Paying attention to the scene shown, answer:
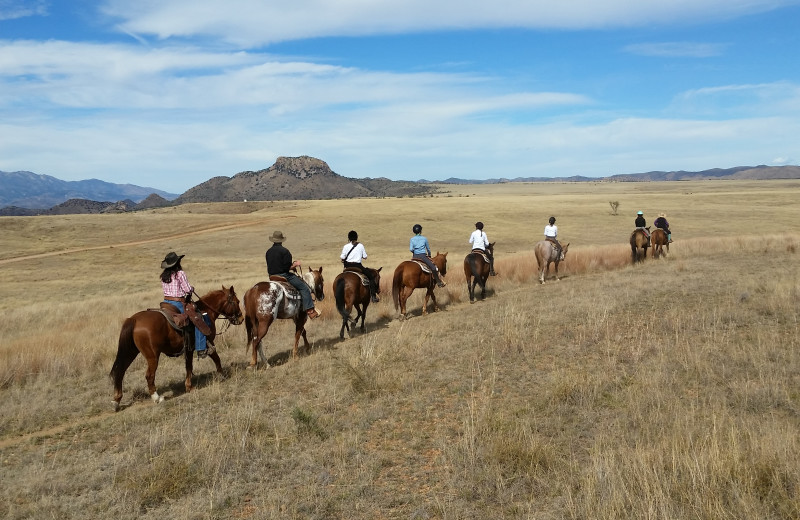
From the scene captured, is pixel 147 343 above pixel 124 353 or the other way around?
above

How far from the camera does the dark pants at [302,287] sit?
11125 millimetres

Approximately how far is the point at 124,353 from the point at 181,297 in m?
1.31

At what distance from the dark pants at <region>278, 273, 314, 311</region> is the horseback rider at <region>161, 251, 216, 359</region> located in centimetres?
227

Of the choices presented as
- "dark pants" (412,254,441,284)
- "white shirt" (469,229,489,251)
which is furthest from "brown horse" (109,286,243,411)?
"white shirt" (469,229,489,251)

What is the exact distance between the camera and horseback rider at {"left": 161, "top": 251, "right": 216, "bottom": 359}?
9.04m

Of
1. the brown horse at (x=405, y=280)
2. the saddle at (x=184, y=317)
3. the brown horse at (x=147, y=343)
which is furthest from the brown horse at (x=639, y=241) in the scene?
the brown horse at (x=147, y=343)

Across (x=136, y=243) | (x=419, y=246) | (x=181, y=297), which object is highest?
(x=419, y=246)

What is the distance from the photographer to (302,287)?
11.1 metres

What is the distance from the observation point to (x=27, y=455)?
6.65 m

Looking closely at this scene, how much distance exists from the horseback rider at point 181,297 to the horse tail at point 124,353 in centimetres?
79

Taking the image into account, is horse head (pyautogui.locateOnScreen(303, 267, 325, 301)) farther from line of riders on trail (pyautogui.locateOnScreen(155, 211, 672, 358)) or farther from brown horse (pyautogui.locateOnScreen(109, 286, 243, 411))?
brown horse (pyautogui.locateOnScreen(109, 286, 243, 411))

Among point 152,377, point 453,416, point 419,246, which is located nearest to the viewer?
point 453,416

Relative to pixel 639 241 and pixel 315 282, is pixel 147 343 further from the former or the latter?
pixel 639 241

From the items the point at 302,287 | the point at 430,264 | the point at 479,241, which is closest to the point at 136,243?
the point at 479,241
